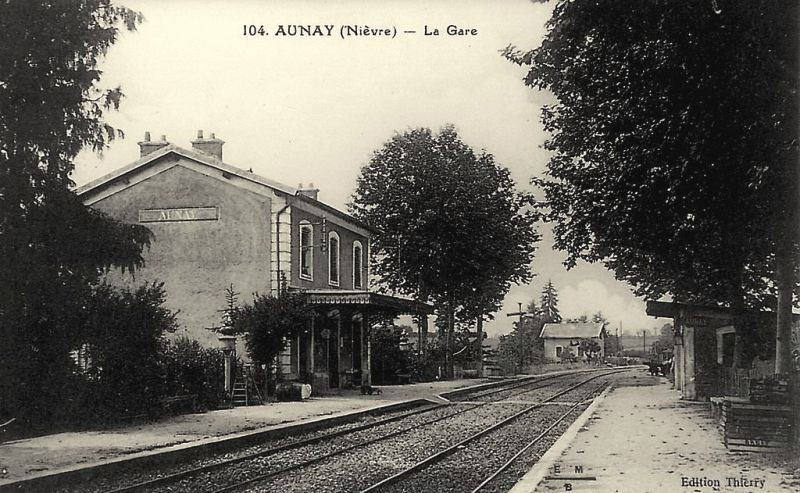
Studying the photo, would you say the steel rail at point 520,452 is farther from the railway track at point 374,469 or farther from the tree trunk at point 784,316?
the tree trunk at point 784,316

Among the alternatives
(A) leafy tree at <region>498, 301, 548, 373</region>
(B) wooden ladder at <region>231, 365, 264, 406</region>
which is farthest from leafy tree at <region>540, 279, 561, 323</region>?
(B) wooden ladder at <region>231, 365, 264, 406</region>

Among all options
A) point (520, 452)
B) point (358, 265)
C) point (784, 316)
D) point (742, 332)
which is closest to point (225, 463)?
point (520, 452)

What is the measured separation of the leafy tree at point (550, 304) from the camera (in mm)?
104125

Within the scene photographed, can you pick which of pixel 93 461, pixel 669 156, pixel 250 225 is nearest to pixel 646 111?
pixel 669 156

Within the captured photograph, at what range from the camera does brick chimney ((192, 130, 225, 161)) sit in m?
20.8

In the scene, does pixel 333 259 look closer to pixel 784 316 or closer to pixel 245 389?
pixel 245 389

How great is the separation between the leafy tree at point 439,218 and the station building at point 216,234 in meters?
2.94

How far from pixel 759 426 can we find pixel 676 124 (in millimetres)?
3677

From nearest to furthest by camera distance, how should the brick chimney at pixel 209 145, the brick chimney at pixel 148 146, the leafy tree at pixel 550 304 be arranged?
the brick chimney at pixel 209 145
the brick chimney at pixel 148 146
the leafy tree at pixel 550 304

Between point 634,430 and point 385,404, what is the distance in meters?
6.88

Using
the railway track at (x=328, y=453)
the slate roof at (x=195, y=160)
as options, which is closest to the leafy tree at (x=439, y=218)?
→ the slate roof at (x=195, y=160)

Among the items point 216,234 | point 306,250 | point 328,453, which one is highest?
point 216,234

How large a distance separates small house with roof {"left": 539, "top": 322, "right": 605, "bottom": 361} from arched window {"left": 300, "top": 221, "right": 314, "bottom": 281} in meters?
67.0

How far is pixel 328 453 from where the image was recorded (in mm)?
11227
